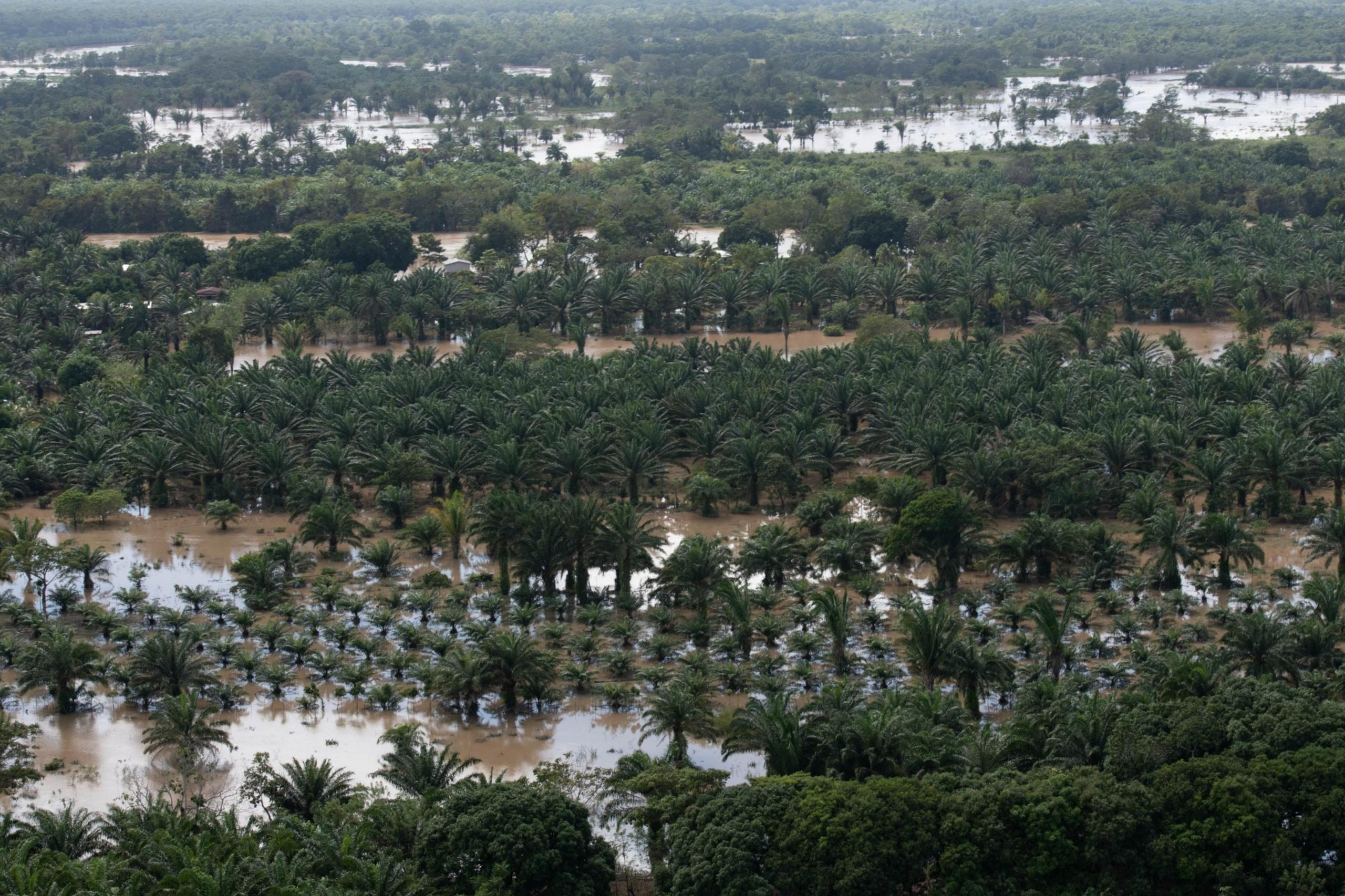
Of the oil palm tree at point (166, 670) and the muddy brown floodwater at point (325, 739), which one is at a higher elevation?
the oil palm tree at point (166, 670)

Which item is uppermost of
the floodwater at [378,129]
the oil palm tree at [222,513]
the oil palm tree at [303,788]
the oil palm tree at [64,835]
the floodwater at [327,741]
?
the floodwater at [378,129]

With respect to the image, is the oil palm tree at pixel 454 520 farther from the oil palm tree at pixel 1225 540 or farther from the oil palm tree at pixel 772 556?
the oil palm tree at pixel 1225 540

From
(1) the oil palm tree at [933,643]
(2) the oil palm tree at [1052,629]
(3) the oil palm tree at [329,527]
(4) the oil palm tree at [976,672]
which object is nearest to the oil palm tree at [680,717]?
(1) the oil palm tree at [933,643]

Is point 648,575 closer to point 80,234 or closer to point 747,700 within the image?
point 747,700

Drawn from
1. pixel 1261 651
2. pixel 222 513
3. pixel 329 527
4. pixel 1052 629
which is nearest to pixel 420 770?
pixel 1052 629

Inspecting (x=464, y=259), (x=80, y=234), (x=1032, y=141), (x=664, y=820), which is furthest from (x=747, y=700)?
(x=1032, y=141)

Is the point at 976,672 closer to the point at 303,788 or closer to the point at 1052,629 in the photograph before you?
the point at 1052,629

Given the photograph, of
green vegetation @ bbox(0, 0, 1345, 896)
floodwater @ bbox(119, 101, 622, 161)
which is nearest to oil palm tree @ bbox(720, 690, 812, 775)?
green vegetation @ bbox(0, 0, 1345, 896)

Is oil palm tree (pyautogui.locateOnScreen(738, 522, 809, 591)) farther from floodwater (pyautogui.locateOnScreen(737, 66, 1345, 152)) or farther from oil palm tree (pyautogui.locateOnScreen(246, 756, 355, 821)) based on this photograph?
floodwater (pyautogui.locateOnScreen(737, 66, 1345, 152))
